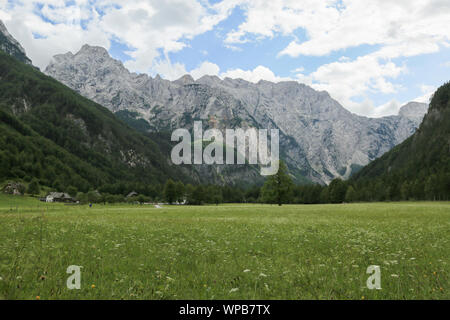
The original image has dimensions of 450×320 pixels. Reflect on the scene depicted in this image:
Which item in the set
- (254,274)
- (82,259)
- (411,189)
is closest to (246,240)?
(254,274)

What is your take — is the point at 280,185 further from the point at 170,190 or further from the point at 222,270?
the point at 222,270

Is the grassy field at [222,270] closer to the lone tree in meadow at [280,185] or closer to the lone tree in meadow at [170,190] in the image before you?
the lone tree in meadow at [280,185]

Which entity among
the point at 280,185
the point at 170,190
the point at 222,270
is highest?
the point at 280,185

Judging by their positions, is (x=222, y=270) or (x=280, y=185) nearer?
(x=222, y=270)

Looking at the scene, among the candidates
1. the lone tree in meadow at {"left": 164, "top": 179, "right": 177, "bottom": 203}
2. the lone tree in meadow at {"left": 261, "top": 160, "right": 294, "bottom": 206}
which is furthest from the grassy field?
the lone tree in meadow at {"left": 164, "top": 179, "right": 177, "bottom": 203}

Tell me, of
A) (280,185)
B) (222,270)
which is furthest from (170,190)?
(222,270)

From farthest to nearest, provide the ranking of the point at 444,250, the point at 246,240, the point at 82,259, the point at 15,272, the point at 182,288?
the point at 246,240, the point at 444,250, the point at 82,259, the point at 15,272, the point at 182,288

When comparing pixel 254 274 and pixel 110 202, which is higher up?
pixel 254 274

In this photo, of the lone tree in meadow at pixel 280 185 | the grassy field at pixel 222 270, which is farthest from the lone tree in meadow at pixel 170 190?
the grassy field at pixel 222 270

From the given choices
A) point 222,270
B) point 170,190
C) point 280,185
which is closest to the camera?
point 222,270

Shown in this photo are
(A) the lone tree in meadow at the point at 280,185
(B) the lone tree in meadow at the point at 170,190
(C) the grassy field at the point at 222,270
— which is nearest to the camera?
(C) the grassy field at the point at 222,270
